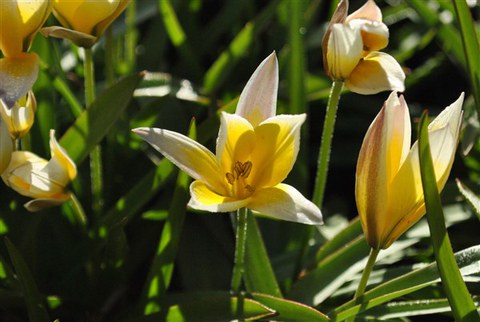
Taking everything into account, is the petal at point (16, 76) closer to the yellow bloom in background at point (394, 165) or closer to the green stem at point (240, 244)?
the green stem at point (240, 244)

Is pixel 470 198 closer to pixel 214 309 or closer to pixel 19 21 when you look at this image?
pixel 214 309

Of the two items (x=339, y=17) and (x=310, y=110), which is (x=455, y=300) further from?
(x=310, y=110)

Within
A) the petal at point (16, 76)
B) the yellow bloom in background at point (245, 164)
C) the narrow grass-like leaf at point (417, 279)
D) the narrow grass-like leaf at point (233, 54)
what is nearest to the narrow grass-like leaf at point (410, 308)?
the narrow grass-like leaf at point (417, 279)

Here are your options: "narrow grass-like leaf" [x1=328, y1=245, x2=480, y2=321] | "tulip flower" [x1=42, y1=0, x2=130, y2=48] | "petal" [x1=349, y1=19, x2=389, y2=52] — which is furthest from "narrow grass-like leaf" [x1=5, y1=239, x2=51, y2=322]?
"petal" [x1=349, y1=19, x2=389, y2=52]

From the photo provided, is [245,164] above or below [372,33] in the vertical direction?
below

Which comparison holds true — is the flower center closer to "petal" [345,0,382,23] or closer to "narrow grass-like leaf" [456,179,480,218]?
"petal" [345,0,382,23]

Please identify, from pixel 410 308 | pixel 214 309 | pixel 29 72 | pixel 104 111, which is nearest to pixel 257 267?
pixel 214 309
